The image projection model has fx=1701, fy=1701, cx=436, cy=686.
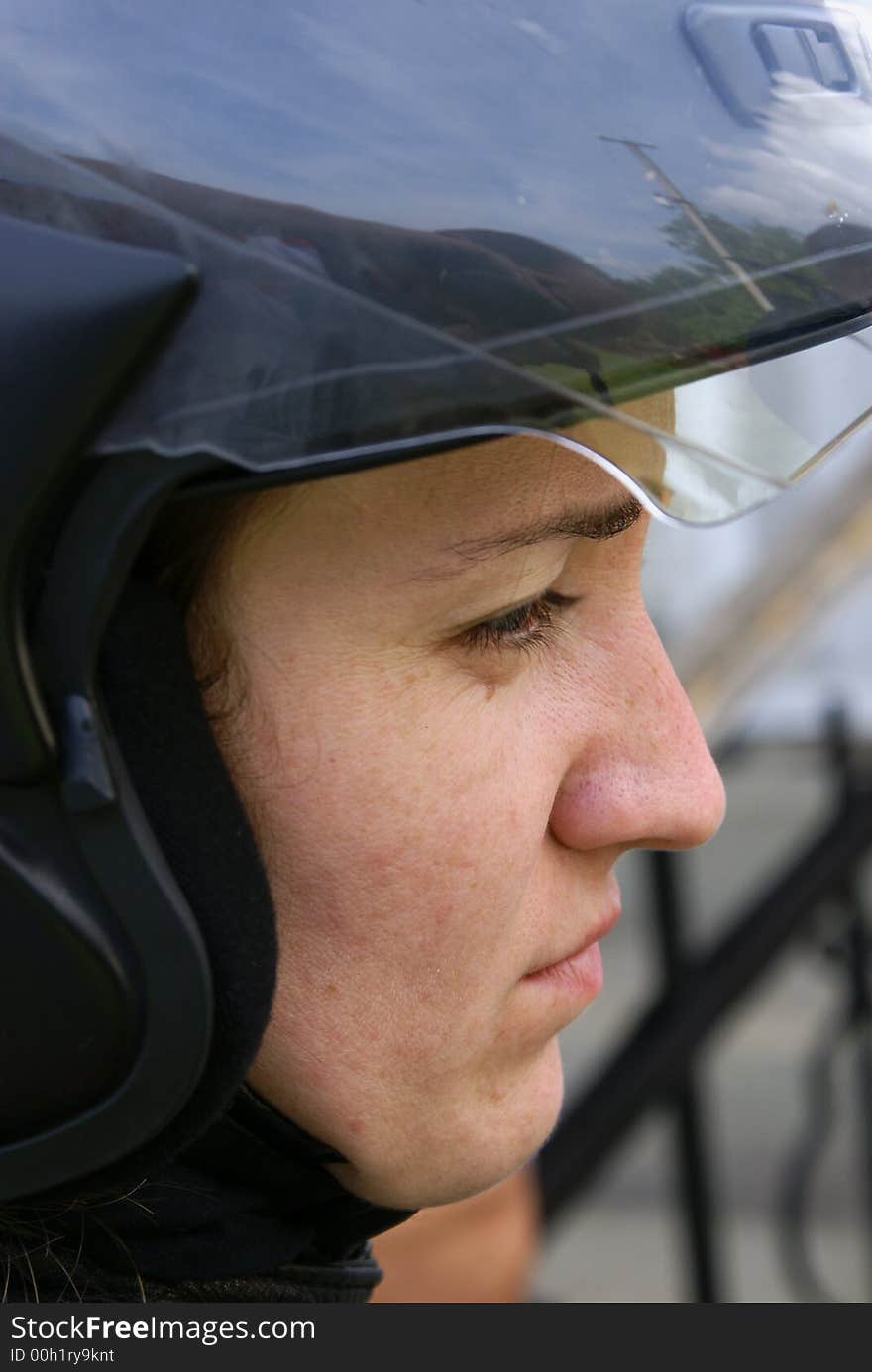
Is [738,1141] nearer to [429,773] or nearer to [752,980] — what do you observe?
[752,980]

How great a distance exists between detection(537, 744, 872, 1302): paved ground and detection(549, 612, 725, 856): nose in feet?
7.13

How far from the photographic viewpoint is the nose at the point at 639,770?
1.19 meters

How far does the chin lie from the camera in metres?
1.20

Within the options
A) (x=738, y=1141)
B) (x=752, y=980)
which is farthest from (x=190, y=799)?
(x=738, y=1141)

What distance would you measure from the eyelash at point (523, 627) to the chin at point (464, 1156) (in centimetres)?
33

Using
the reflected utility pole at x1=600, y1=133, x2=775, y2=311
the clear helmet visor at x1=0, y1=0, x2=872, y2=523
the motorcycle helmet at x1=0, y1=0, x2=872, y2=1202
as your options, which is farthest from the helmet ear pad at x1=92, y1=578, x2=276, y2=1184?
the reflected utility pole at x1=600, y1=133, x2=775, y2=311

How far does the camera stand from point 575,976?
1.25 m

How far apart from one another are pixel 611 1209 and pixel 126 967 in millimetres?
4082

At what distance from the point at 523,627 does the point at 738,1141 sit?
14.3 ft

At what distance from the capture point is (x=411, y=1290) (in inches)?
101

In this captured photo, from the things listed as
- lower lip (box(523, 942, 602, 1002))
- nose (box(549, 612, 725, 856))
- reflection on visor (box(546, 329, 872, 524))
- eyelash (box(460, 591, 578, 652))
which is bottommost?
lower lip (box(523, 942, 602, 1002))

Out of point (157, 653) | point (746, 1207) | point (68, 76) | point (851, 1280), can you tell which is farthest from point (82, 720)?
point (746, 1207)

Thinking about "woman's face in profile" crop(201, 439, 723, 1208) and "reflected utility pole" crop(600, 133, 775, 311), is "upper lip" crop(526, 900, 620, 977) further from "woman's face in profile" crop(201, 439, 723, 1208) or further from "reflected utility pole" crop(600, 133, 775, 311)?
"reflected utility pole" crop(600, 133, 775, 311)

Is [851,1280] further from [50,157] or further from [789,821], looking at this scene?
[50,157]
